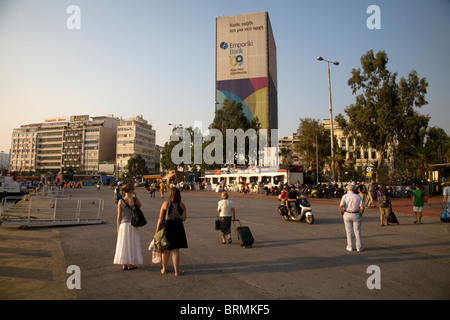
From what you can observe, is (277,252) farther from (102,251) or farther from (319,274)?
(102,251)

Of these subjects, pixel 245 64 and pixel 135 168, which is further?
pixel 135 168

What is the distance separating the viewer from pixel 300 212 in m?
12.2

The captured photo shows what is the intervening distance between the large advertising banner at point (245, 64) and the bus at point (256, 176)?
43.2 m

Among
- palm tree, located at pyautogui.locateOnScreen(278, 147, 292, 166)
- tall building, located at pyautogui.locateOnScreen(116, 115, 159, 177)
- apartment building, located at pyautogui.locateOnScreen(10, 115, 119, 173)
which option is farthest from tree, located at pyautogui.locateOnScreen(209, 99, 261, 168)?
apartment building, located at pyautogui.locateOnScreen(10, 115, 119, 173)

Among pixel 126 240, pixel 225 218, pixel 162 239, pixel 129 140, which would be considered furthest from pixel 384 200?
pixel 129 140

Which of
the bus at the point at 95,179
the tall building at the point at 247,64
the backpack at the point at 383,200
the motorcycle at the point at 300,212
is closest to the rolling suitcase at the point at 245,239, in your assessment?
the motorcycle at the point at 300,212

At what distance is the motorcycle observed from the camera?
39.5 feet

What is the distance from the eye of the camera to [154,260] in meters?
5.46

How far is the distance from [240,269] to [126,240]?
2244 millimetres

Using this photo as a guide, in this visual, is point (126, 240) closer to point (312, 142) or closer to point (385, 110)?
point (385, 110)

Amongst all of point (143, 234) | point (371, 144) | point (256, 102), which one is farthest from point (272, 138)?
point (143, 234)

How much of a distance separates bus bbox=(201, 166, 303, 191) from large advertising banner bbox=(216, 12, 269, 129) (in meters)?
43.2

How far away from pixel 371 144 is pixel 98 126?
114 metres

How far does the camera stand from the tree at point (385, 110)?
1384 inches
